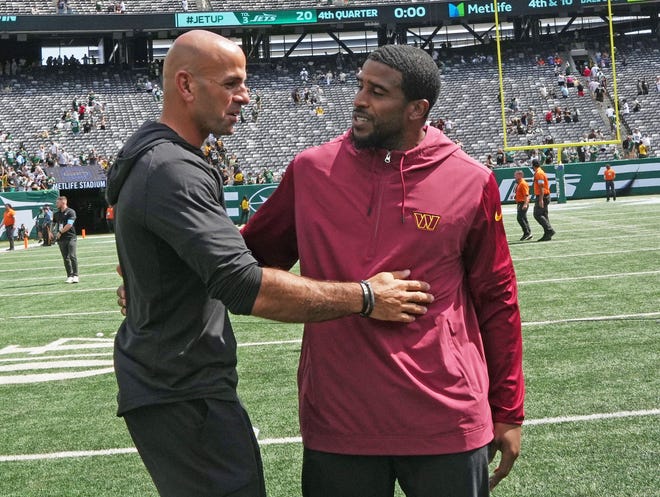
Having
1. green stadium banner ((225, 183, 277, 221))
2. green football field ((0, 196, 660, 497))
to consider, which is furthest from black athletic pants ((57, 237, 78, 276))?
green stadium banner ((225, 183, 277, 221))

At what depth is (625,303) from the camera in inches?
406

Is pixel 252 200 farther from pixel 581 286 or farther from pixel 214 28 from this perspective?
pixel 581 286

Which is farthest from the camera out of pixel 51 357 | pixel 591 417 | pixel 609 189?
pixel 609 189

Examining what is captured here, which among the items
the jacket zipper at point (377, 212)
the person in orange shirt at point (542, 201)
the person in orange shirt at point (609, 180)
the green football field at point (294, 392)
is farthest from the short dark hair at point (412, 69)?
the person in orange shirt at point (609, 180)

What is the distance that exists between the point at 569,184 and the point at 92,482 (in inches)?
1333

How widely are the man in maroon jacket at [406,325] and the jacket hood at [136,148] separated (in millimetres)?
465

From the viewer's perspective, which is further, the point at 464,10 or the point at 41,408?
the point at 464,10

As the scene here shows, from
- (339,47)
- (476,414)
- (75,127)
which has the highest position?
(339,47)

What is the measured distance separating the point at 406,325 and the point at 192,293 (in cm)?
66

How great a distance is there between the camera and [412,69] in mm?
2943

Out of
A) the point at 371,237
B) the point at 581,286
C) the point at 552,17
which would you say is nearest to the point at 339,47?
the point at 552,17

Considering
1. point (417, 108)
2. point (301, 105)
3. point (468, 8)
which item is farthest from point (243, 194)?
point (417, 108)

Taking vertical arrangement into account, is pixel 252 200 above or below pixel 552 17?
below

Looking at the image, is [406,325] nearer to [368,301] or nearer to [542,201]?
[368,301]
